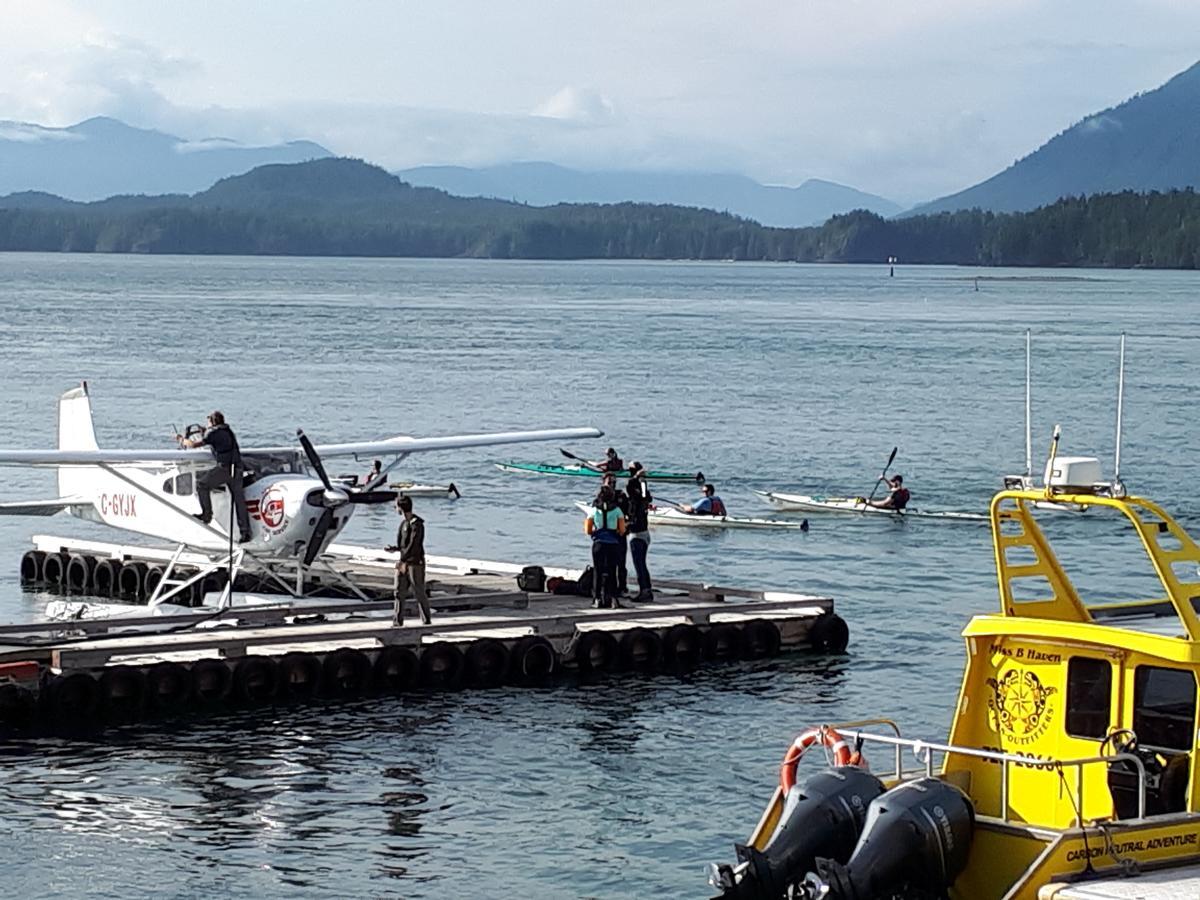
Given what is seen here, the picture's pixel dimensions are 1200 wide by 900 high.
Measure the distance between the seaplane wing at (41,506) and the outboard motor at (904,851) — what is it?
19895mm

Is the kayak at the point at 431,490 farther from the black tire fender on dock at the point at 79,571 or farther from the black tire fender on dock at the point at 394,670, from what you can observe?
the black tire fender on dock at the point at 394,670

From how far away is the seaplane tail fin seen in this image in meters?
32.2

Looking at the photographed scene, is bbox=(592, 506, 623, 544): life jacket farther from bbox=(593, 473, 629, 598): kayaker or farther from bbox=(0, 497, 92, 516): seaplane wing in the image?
bbox=(0, 497, 92, 516): seaplane wing

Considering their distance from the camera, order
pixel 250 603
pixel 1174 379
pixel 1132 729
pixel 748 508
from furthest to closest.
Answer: pixel 1174 379 → pixel 748 508 → pixel 250 603 → pixel 1132 729

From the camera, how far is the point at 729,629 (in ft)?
89.0

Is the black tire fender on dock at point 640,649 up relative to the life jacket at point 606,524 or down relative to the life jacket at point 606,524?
down

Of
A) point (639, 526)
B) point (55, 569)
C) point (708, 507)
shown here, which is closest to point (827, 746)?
point (639, 526)

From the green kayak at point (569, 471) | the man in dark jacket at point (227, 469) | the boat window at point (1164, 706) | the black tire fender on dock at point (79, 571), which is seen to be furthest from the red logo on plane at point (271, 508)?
the green kayak at point (569, 471)

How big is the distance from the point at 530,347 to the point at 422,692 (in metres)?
84.9

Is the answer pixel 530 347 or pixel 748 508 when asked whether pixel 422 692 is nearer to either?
pixel 748 508

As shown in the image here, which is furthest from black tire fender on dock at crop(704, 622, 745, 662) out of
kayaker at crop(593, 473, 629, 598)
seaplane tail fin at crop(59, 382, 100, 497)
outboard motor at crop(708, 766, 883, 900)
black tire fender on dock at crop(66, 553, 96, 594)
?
outboard motor at crop(708, 766, 883, 900)

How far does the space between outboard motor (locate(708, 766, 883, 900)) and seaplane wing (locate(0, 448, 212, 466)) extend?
15898 mm

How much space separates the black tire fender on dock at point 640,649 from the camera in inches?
1040

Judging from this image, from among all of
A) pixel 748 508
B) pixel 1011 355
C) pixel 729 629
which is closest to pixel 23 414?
pixel 748 508
